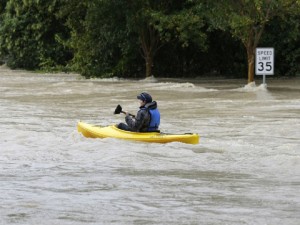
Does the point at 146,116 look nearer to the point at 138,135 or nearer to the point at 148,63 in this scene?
the point at 138,135

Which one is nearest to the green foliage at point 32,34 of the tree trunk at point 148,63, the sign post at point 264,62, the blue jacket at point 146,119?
the tree trunk at point 148,63

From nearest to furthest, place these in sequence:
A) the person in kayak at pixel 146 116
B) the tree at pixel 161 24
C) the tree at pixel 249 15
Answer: the person in kayak at pixel 146 116, the tree at pixel 249 15, the tree at pixel 161 24

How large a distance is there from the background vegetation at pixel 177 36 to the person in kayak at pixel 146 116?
462 inches

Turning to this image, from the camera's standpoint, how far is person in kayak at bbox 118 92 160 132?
13.2m

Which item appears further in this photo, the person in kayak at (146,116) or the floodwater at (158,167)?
the person in kayak at (146,116)

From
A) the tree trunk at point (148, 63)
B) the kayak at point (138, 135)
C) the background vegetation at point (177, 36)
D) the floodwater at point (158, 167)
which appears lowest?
the floodwater at point (158, 167)

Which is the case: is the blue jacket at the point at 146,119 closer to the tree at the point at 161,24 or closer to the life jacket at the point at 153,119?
the life jacket at the point at 153,119

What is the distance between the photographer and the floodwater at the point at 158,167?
834cm

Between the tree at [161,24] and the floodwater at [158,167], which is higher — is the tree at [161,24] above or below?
above

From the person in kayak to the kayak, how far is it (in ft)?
0.50

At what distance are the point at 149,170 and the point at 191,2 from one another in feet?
62.3

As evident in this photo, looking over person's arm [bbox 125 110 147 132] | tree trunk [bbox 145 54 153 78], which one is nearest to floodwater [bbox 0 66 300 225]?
person's arm [bbox 125 110 147 132]

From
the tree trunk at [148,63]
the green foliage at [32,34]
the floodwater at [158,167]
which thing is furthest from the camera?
the green foliage at [32,34]

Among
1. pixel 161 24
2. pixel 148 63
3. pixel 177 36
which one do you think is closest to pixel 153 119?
pixel 161 24
